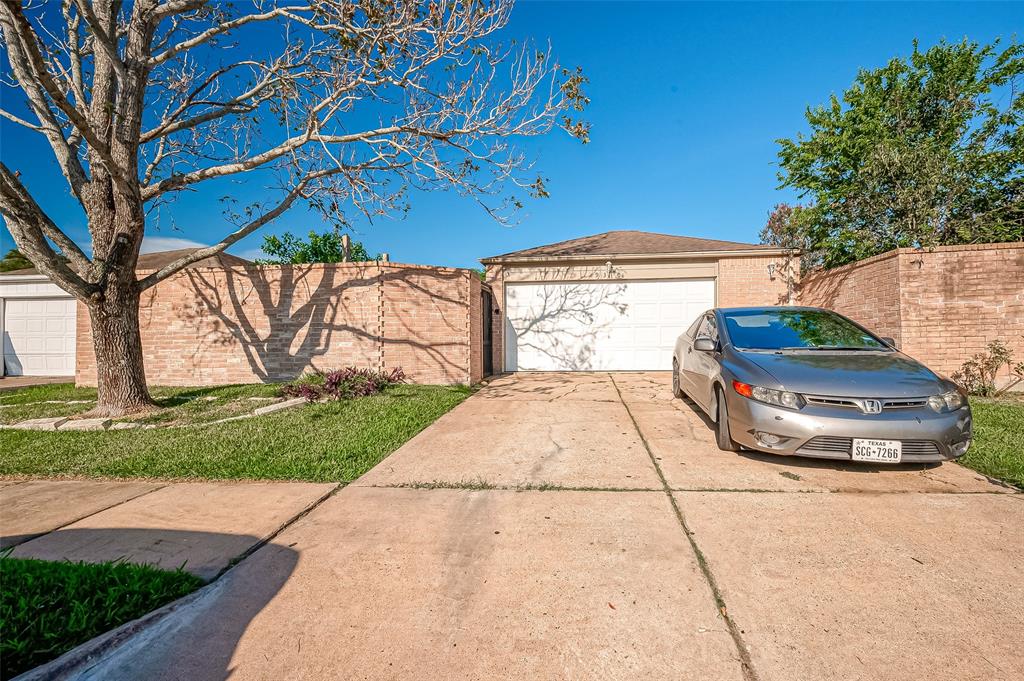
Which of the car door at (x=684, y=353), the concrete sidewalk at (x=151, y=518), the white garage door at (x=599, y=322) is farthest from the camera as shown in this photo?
the white garage door at (x=599, y=322)

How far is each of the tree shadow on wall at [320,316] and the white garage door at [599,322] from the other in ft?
8.50

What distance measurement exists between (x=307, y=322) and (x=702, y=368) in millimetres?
7481

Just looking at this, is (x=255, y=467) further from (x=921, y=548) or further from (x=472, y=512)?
(x=921, y=548)

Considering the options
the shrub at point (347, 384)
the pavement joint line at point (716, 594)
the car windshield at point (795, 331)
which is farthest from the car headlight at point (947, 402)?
the shrub at point (347, 384)

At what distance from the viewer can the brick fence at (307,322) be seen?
852cm

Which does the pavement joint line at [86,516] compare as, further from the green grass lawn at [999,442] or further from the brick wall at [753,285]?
the brick wall at [753,285]

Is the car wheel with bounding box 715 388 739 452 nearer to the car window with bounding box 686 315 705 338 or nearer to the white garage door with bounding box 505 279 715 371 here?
the car window with bounding box 686 315 705 338

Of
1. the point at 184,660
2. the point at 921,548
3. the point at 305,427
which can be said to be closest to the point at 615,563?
the point at 921,548

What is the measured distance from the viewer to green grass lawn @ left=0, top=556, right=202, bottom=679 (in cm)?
159

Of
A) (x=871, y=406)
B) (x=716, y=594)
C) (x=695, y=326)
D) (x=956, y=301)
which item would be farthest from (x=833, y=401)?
(x=956, y=301)

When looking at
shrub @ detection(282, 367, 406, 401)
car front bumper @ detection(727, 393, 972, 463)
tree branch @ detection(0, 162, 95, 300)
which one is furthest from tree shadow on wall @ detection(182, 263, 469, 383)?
car front bumper @ detection(727, 393, 972, 463)

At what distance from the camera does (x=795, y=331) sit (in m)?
4.59

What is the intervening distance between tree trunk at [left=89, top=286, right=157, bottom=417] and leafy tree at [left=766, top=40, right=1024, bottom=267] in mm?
14676

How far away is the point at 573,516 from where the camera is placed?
112 inches
